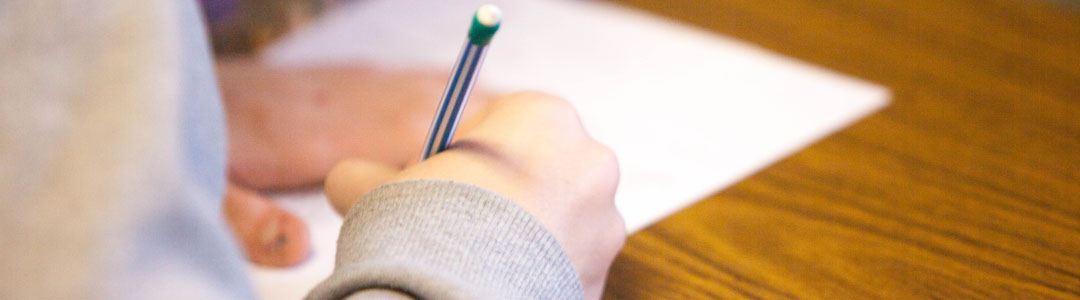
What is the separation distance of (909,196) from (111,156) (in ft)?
1.19

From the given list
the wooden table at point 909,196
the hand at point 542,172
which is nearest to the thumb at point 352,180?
the hand at point 542,172

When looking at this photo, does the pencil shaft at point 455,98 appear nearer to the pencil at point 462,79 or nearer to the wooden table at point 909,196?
the pencil at point 462,79

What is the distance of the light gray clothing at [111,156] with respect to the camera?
16cm

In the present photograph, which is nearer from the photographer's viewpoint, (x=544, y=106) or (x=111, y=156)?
(x=111, y=156)

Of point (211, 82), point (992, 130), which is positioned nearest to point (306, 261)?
point (211, 82)

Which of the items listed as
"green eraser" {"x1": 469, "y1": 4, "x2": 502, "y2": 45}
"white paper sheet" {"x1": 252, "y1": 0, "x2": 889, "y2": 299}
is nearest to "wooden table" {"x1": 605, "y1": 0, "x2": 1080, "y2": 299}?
"white paper sheet" {"x1": 252, "y1": 0, "x2": 889, "y2": 299}

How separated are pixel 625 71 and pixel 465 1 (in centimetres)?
17

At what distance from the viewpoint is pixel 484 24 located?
0.25 meters

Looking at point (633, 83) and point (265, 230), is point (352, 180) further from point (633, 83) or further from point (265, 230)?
point (633, 83)

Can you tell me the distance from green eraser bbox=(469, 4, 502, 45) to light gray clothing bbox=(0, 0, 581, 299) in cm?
8

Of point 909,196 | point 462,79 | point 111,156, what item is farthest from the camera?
point 909,196

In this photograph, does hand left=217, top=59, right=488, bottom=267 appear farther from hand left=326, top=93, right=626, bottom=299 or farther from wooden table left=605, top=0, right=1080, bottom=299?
wooden table left=605, top=0, right=1080, bottom=299

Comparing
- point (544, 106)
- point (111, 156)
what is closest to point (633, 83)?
point (544, 106)

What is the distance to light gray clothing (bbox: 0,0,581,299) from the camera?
0.16 meters
